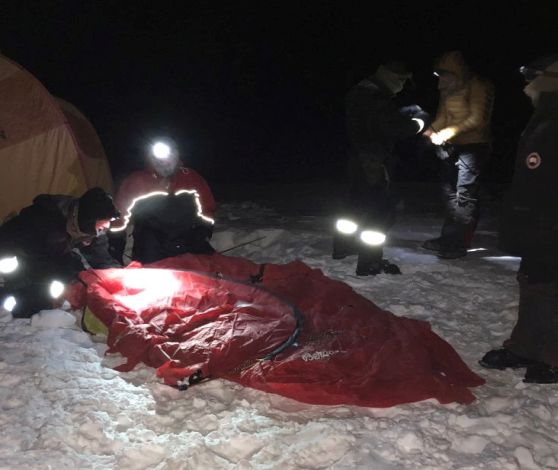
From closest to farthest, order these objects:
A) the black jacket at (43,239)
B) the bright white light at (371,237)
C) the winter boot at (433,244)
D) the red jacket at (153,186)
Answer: the black jacket at (43,239), the bright white light at (371,237), the red jacket at (153,186), the winter boot at (433,244)

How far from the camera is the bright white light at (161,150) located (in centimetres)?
522

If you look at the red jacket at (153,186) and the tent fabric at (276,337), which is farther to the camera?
the red jacket at (153,186)

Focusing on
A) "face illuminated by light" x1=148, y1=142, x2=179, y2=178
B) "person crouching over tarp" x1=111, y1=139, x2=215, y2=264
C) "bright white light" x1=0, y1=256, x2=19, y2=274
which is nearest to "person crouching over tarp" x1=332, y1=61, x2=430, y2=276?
"person crouching over tarp" x1=111, y1=139, x2=215, y2=264

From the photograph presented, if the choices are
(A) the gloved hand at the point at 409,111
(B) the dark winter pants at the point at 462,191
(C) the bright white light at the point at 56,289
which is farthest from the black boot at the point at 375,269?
(C) the bright white light at the point at 56,289

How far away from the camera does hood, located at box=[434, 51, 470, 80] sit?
543 centimetres

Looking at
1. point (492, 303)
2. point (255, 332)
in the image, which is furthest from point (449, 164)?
point (255, 332)

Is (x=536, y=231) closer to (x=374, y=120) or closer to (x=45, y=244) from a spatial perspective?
(x=374, y=120)

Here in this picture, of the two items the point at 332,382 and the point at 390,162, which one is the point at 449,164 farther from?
the point at 332,382

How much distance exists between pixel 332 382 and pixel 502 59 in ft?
94.3

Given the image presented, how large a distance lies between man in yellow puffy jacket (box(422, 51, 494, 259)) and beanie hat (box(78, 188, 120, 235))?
10.6 feet

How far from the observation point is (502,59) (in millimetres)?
27953

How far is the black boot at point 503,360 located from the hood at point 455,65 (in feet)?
9.97

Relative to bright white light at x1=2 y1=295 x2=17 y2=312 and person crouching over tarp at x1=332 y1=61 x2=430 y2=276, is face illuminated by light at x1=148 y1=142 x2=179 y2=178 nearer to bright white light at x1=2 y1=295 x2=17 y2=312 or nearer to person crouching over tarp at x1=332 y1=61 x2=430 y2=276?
person crouching over tarp at x1=332 y1=61 x2=430 y2=276

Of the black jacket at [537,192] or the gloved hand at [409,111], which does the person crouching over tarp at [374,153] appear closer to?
the gloved hand at [409,111]
